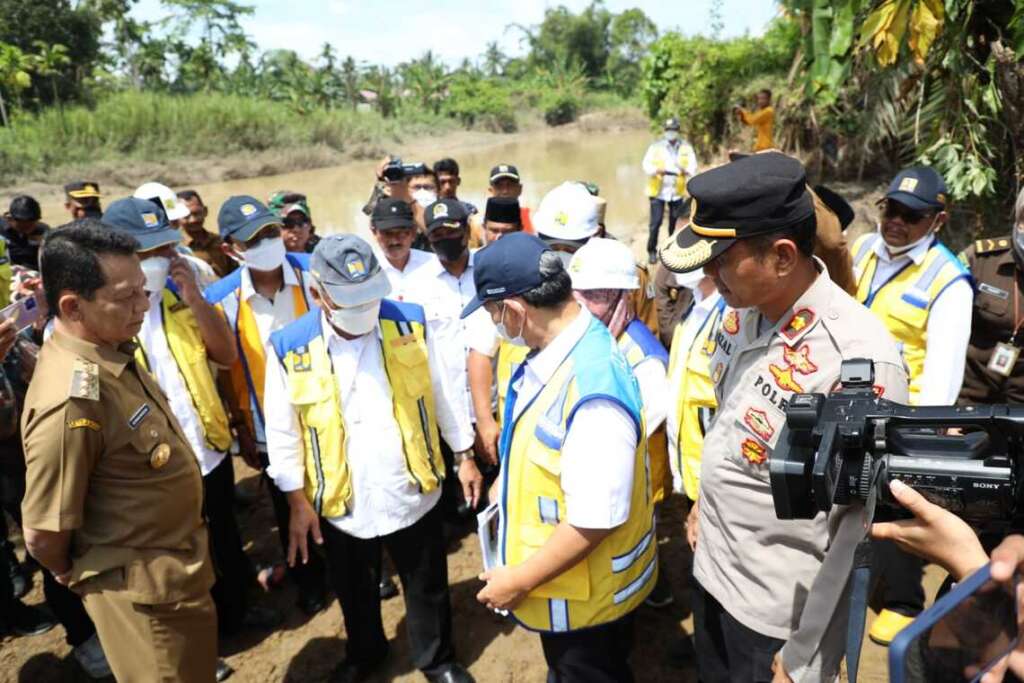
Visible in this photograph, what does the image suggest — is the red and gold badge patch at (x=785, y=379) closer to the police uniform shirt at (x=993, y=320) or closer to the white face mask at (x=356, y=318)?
the white face mask at (x=356, y=318)

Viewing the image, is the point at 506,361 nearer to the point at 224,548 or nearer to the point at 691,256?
the point at 691,256

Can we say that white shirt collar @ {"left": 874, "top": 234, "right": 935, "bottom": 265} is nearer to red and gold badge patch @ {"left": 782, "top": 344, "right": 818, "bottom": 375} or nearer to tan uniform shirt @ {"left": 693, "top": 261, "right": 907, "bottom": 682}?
tan uniform shirt @ {"left": 693, "top": 261, "right": 907, "bottom": 682}

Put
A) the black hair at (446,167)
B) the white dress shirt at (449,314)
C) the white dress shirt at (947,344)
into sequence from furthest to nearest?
the black hair at (446,167) → the white dress shirt at (449,314) → the white dress shirt at (947,344)

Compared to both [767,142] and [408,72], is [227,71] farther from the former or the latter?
[767,142]

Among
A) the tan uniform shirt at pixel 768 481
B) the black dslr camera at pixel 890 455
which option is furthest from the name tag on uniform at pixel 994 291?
the black dslr camera at pixel 890 455

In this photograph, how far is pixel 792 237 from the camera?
1.58 meters

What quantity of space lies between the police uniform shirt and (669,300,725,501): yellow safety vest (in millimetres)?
1274

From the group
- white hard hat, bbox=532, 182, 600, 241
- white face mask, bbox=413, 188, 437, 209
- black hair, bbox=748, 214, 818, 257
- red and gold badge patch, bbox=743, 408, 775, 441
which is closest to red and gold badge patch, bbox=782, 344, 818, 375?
red and gold badge patch, bbox=743, 408, 775, 441

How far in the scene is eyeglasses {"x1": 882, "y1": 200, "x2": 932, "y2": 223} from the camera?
2764 millimetres

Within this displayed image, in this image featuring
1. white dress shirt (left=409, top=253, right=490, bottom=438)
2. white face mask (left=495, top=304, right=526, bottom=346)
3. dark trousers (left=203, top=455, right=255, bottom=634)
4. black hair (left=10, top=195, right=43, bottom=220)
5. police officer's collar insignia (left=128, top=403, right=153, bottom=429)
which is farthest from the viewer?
black hair (left=10, top=195, right=43, bottom=220)

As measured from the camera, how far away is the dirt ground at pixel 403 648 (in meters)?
2.81

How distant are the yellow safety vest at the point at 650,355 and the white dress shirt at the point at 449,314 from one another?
83cm

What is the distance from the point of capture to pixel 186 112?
22.4 m

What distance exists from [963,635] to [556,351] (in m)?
1.11
